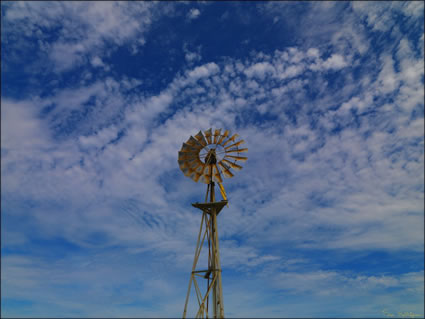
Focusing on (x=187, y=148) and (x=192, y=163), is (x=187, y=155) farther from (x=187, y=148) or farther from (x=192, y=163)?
(x=192, y=163)

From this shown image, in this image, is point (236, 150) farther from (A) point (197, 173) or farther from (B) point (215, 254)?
(B) point (215, 254)

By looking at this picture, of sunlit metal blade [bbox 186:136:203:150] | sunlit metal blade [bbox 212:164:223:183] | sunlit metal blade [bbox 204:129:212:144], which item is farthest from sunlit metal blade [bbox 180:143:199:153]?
sunlit metal blade [bbox 212:164:223:183]

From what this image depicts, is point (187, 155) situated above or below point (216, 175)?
above

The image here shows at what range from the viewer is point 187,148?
26.5 m

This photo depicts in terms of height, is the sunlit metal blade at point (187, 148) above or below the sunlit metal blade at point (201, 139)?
below

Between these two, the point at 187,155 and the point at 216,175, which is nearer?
the point at 216,175

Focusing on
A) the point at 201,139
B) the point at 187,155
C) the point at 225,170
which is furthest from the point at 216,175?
the point at 201,139

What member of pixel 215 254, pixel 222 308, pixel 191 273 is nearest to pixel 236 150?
pixel 215 254

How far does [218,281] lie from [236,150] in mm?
10575

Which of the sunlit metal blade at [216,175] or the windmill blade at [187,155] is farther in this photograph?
the windmill blade at [187,155]

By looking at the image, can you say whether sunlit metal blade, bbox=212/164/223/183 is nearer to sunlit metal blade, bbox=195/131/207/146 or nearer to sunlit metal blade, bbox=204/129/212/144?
sunlit metal blade, bbox=195/131/207/146

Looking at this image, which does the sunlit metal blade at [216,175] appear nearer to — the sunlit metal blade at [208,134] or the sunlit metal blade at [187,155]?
the sunlit metal blade at [187,155]

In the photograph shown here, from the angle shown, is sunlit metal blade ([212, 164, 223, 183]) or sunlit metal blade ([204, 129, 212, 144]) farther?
sunlit metal blade ([204, 129, 212, 144])

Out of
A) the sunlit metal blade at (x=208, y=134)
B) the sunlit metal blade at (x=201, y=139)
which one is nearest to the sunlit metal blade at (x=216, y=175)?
the sunlit metal blade at (x=201, y=139)
